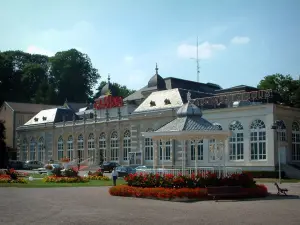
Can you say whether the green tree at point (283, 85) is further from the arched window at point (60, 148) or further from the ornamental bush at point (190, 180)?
the ornamental bush at point (190, 180)

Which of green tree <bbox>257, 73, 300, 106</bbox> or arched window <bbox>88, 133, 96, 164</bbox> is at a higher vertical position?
green tree <bbox>257, 73, 300, 106</bbox>

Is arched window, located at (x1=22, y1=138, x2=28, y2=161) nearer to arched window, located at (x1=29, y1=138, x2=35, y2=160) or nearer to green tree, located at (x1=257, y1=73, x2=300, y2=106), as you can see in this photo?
arched window, located at (x1=29, y1=138, x2=35, y2=160)

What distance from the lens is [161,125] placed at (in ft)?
186

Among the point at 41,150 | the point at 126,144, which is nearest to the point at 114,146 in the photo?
the point at 126,144

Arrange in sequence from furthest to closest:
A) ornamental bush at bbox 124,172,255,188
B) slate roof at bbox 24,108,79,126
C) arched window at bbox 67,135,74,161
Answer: slate roof at bbox 24,108,79,126
arched window at bbox 67,135,74,161
ornamental bush at bbox 124,172,255,188

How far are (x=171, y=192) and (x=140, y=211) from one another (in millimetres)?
5143

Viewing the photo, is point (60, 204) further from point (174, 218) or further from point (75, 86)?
point (75, 86)

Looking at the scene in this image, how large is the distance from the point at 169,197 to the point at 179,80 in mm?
46263

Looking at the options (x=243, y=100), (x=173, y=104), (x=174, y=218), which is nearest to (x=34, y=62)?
(x=173, y=104)

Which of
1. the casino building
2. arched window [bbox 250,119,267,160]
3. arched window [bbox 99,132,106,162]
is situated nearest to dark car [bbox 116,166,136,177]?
the casino building

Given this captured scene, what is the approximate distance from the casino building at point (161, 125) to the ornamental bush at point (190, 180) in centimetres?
784

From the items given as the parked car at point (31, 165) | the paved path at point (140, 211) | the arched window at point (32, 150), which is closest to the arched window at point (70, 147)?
the parked car at point (31, 165)

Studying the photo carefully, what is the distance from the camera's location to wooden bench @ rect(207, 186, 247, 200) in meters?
24.0

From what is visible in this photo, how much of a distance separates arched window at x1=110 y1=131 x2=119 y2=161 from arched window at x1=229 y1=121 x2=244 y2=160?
20.0 meters
